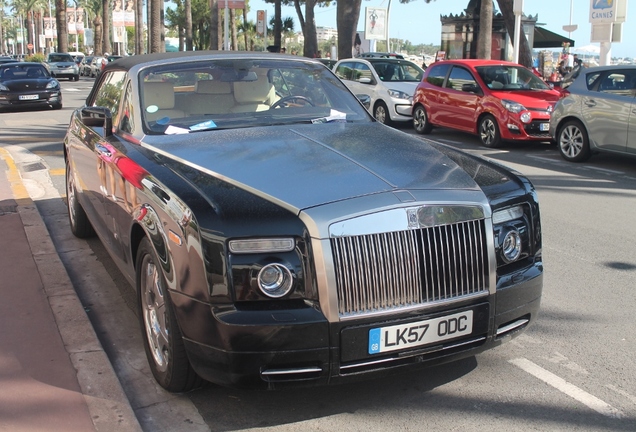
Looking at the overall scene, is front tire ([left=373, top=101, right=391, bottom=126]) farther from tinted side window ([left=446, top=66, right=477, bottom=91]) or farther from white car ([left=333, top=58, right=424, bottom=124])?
tinted side window ([left=446, top=66, right=477, bottom=91])

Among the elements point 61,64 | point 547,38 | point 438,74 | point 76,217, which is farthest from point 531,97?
point 61,64

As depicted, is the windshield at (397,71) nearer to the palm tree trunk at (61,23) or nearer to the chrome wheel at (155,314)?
the chrome wheel at (155,314)

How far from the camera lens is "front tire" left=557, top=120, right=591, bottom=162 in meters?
11.9

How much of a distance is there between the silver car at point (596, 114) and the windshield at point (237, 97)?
270 inches

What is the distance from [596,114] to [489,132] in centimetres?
284

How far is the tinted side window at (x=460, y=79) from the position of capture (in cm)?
1462

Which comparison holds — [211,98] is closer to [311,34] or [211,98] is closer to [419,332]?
[419,332]

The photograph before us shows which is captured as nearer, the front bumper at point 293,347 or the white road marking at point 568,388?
the front bumper at point 293,347

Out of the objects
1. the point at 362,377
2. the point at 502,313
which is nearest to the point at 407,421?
the point at 362,377

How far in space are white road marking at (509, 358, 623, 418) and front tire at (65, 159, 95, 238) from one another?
4.32m

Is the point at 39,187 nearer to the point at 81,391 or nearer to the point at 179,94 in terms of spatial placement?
the point at 179,94

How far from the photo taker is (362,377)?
11.2 ft

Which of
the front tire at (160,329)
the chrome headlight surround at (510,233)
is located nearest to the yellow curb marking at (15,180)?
the front tire at (160,329)

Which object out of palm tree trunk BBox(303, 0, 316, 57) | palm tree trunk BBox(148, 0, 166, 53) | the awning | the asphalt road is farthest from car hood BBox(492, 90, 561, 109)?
palm tree trunk BBox(148, 0, 166, 53)
